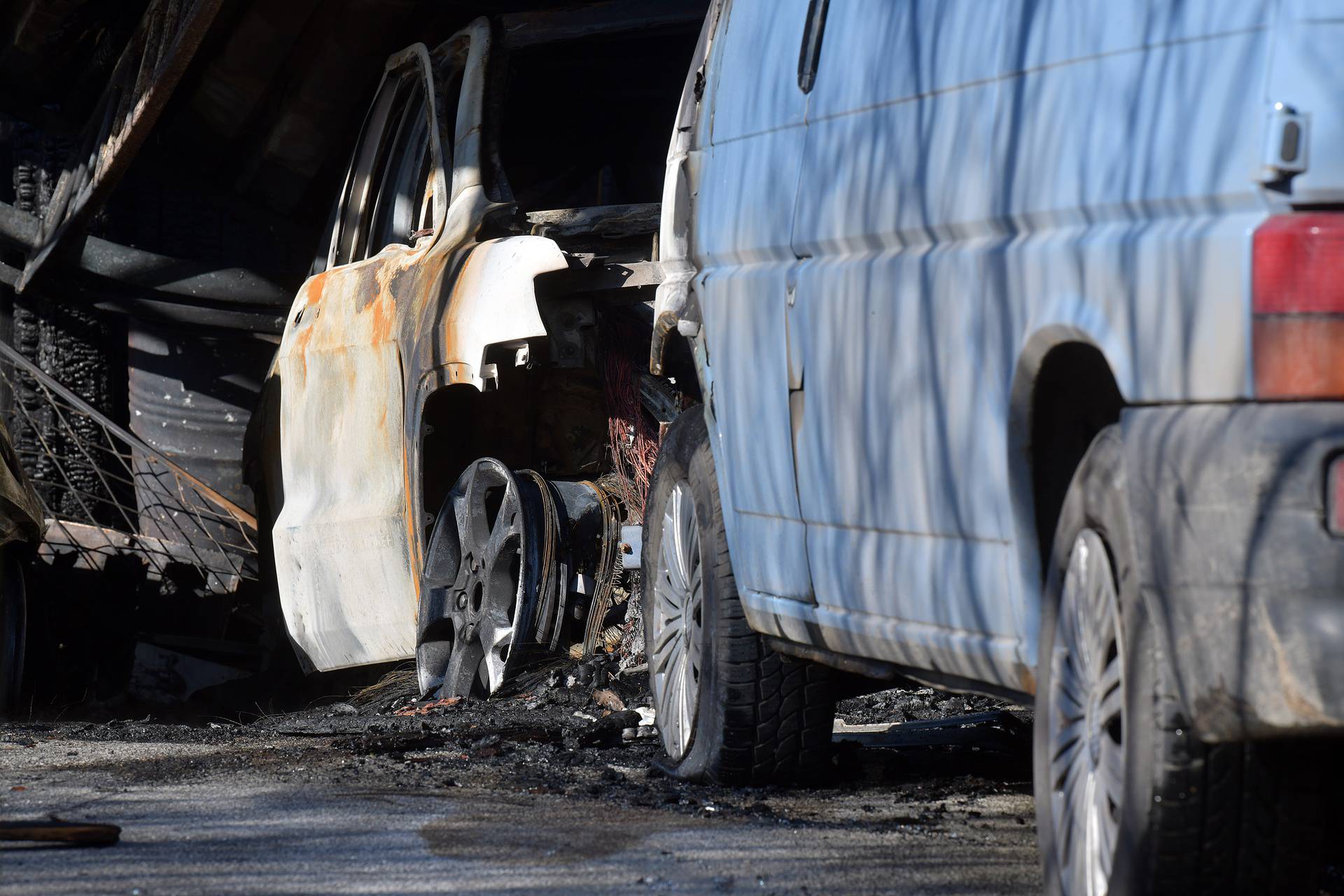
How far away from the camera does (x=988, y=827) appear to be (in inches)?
163

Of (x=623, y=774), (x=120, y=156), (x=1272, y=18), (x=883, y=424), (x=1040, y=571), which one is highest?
(x=120, y=156)

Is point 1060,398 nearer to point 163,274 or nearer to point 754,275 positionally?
point 754,275

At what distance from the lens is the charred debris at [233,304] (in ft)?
23.3

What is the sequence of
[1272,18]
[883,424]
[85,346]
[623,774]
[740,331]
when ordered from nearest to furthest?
[1272,18]
[883,424]
[740,331]
[623,774]
[85,346]

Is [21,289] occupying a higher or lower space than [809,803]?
higher

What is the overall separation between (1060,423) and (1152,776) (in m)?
0.81

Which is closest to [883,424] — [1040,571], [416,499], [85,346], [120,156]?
[1040,571]

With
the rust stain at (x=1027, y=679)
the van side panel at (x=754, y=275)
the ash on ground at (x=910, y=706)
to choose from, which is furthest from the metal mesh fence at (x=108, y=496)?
the rust stain at (x=1027, y=679)

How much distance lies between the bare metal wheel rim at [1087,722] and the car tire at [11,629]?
5.82m

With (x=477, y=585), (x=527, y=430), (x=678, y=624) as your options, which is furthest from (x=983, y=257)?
(x=527, y=430)

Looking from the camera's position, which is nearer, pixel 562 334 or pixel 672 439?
pixel 672 439

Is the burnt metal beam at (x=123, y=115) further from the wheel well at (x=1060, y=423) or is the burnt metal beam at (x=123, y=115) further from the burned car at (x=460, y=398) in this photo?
the wheel well at (x=1060, y=423)

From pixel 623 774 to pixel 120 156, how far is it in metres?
5.76

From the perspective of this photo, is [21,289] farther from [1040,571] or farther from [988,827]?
[1040,571]
